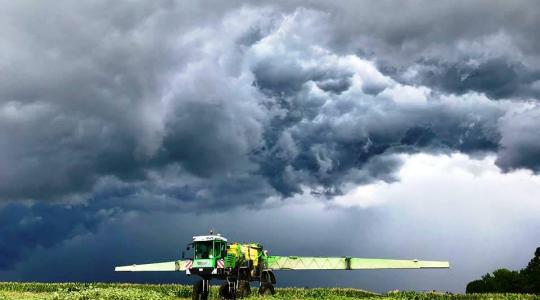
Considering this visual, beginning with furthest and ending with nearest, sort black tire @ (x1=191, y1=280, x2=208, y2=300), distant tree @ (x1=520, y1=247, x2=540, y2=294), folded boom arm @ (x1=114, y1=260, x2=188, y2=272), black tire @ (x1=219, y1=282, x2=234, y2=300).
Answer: distant tree @ (x1=520, y1=247, x2=540, y2=294) < folded boom arm @ (x1=114, y1=260, x2=188, y2=272) < black tire @ (x1=191, y1=280, x2=208, y2=300) < black tire @ (x1=219, y1=282, x2=234, y2=300)

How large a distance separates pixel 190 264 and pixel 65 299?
9811mm

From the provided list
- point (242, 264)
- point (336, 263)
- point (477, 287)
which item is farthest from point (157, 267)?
point (477, 287)

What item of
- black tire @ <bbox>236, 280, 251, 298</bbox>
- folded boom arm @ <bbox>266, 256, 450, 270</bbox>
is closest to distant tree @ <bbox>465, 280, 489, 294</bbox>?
folded boom arm @ <bbox>266, 256, 450, 270</bbox>

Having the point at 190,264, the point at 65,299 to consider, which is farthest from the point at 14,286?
the point at 190,264

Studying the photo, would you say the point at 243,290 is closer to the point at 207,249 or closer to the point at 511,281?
the point at 207,249

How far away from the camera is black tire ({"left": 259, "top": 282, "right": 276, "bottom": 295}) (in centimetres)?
4506

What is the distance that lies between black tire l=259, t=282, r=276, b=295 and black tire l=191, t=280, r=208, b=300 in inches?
223

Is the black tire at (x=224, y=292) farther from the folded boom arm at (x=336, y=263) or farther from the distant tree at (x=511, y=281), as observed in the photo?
the distant tree at (x=511, y=281)

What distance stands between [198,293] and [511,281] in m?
43.8

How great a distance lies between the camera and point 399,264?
4894 cm

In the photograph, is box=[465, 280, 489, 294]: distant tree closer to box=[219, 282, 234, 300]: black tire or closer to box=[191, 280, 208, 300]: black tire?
box=[219, 282, 234, 300]: black tire

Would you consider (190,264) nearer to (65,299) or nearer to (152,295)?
(152,295)

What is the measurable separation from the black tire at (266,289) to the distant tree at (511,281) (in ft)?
111

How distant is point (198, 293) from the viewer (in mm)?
41375
